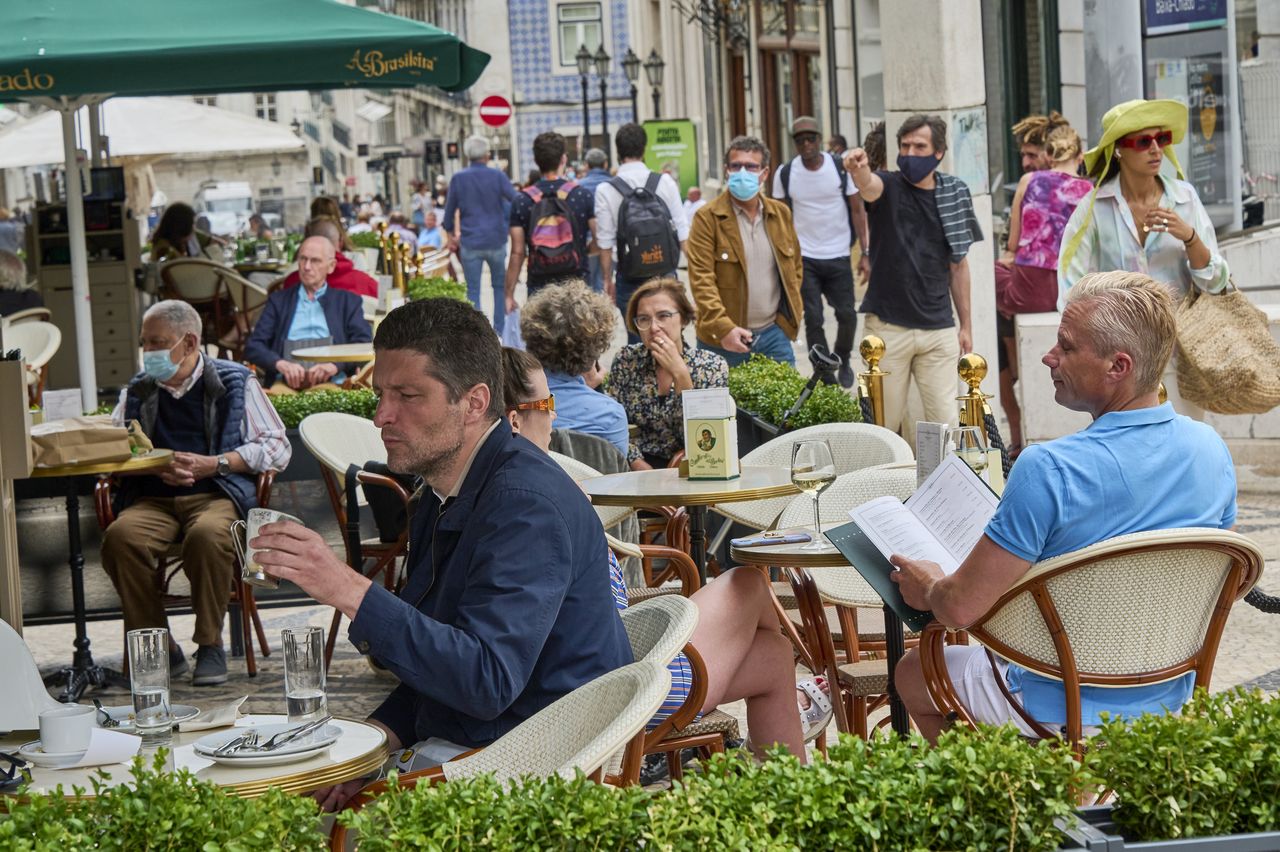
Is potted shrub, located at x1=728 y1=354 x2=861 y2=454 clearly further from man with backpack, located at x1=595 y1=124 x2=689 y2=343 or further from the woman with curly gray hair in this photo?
man with backpack, located at x1=595 y1=124 x2=689 y2=343

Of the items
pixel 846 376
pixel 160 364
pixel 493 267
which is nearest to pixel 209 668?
pixel 160 364

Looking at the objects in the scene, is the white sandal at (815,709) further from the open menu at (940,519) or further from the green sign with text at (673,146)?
the green sign with text at (673,146)

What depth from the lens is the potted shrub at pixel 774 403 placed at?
7629mm

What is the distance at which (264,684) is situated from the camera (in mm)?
6824

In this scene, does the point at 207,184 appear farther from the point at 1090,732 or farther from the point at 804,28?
the point at 1090,732

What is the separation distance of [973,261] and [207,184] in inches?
1936

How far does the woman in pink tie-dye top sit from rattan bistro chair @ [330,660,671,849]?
7510 millimetres

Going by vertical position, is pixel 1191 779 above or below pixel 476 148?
below

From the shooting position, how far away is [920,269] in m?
8.77

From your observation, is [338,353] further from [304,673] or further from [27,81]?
[304,673]

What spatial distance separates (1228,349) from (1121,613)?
13.1ft

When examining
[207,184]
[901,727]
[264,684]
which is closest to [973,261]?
[264,684]

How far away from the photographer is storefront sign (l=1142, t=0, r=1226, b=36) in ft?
40.4

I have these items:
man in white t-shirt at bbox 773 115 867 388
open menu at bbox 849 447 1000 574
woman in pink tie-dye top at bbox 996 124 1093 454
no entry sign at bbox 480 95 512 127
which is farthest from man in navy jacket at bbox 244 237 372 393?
no entry sign at bbox 480 95 512 127
